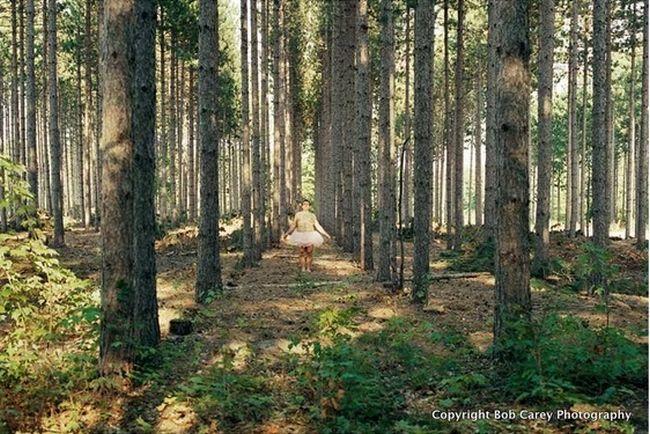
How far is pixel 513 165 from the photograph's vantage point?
6129 millimetres

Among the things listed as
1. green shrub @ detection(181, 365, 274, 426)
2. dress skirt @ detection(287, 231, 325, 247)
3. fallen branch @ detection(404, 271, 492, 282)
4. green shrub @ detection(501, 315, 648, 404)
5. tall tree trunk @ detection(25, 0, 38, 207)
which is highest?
tall tree trunk @ detection(25, 0, 38, 207)

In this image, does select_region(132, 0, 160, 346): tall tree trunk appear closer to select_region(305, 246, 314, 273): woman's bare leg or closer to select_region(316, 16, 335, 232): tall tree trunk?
select_region(305, 246, 314, 273): woman's bare leg

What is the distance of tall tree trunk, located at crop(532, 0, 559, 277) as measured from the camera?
1261 cm

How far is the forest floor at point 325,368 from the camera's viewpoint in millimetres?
5004

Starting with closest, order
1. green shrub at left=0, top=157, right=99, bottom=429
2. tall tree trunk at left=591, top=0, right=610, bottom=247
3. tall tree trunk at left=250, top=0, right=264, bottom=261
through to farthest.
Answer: green shrub at left=0, top=157, right=99, bottom=429, tall tree trunk at left=591, top=0, right=610, bottom=247, tall tree trunk at left=250, top=0, right=264, bottom=261

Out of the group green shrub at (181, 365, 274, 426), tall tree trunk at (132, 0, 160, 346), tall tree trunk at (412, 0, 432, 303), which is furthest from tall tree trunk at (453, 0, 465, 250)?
green shrub at (181, 365, 274, 426)

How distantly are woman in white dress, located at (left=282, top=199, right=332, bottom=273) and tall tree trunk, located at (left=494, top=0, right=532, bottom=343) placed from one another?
817 cm

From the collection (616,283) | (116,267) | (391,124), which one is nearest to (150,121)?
(116,267)

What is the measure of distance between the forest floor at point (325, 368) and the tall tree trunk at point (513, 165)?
24.7 inches

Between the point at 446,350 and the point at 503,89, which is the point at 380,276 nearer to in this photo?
the point at 446,350

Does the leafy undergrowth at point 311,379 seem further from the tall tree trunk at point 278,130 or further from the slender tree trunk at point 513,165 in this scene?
the tall tree trunk at point 278,130

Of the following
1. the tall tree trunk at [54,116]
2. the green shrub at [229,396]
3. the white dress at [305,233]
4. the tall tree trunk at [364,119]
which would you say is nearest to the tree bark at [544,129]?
the tall tree trunk at [364,119]

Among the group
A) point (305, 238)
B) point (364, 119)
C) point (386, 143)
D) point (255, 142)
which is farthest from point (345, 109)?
point (386, 143)

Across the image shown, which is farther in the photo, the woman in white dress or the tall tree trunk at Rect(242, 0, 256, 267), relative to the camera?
the tall tree trunk at Rect(242, 0, 256, 267)
